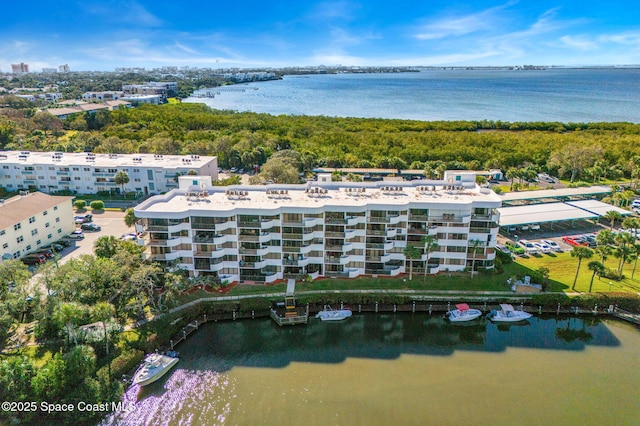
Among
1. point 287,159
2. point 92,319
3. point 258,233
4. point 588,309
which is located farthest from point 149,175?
point 588,309

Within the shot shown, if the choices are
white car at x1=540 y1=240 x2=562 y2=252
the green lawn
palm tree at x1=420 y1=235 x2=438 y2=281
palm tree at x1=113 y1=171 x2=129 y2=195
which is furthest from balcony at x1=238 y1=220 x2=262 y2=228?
palm tree at x1=113 y1=171 x2=129 y2=195

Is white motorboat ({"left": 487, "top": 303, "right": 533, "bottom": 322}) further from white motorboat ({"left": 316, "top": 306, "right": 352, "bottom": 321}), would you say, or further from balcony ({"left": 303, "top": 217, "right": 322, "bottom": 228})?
balcony ({"left": 303, "top": 217, "right": 322, "bottom": 228})

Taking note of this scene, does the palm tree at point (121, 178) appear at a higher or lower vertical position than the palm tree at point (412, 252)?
higher

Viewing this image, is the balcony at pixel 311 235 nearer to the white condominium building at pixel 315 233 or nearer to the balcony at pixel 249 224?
the white condominium building at pixel 315 233

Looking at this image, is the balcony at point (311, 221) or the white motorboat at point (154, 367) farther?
the balcony at point (311, 221)

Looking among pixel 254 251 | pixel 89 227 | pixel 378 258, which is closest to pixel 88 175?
pixel 89 227

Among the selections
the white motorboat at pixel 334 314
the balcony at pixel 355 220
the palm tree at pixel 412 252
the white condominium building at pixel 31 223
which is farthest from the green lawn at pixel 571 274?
the white condominium building at pixel 31 223
